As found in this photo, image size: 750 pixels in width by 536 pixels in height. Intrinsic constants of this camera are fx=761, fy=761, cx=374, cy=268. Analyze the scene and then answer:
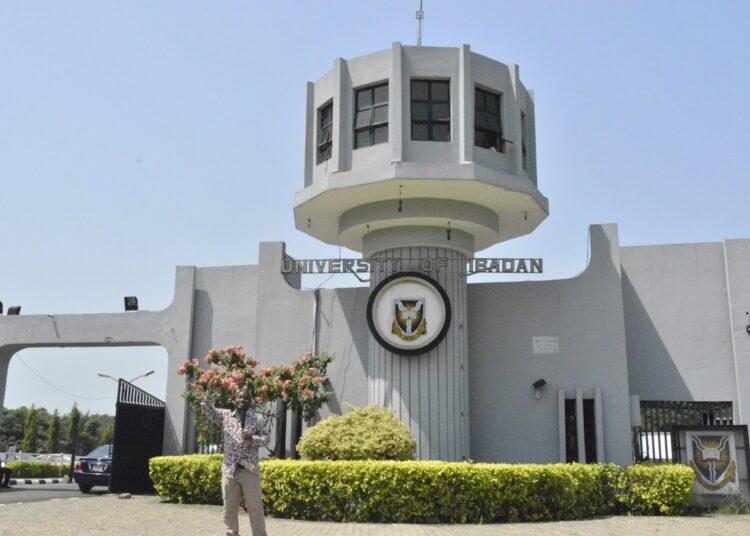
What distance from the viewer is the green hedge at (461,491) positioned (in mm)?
12328

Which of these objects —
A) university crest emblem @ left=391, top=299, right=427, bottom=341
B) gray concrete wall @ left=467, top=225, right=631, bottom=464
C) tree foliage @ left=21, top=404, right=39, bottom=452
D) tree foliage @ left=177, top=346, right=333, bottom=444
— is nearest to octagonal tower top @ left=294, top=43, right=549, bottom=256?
university crest emblem @ left=391, top=299, right=427, bottom=341

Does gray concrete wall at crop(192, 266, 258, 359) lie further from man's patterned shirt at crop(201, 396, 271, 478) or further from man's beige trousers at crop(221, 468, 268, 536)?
man's beige trousers at crop(221, 468, 268, 536)

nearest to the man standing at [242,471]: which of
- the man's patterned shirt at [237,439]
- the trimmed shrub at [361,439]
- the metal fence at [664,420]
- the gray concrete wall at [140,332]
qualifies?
the man's patterned shirt at [237,439]

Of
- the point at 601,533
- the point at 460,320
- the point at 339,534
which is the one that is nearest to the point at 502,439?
the point at 460,320

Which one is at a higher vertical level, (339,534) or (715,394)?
(715,394)

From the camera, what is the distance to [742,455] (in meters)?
14.9

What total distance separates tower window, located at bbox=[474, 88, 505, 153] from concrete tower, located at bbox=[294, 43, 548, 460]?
0.07 ft

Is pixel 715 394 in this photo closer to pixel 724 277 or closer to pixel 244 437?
pixel 724 277

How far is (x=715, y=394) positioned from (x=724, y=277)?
2.63 meters

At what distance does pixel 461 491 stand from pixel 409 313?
4.86 metres

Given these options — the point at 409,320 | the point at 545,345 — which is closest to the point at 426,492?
the point at 409,320

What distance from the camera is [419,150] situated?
15.5 metres

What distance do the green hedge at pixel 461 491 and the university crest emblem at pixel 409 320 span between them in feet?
12.5

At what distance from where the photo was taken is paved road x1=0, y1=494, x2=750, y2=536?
11125 mm
